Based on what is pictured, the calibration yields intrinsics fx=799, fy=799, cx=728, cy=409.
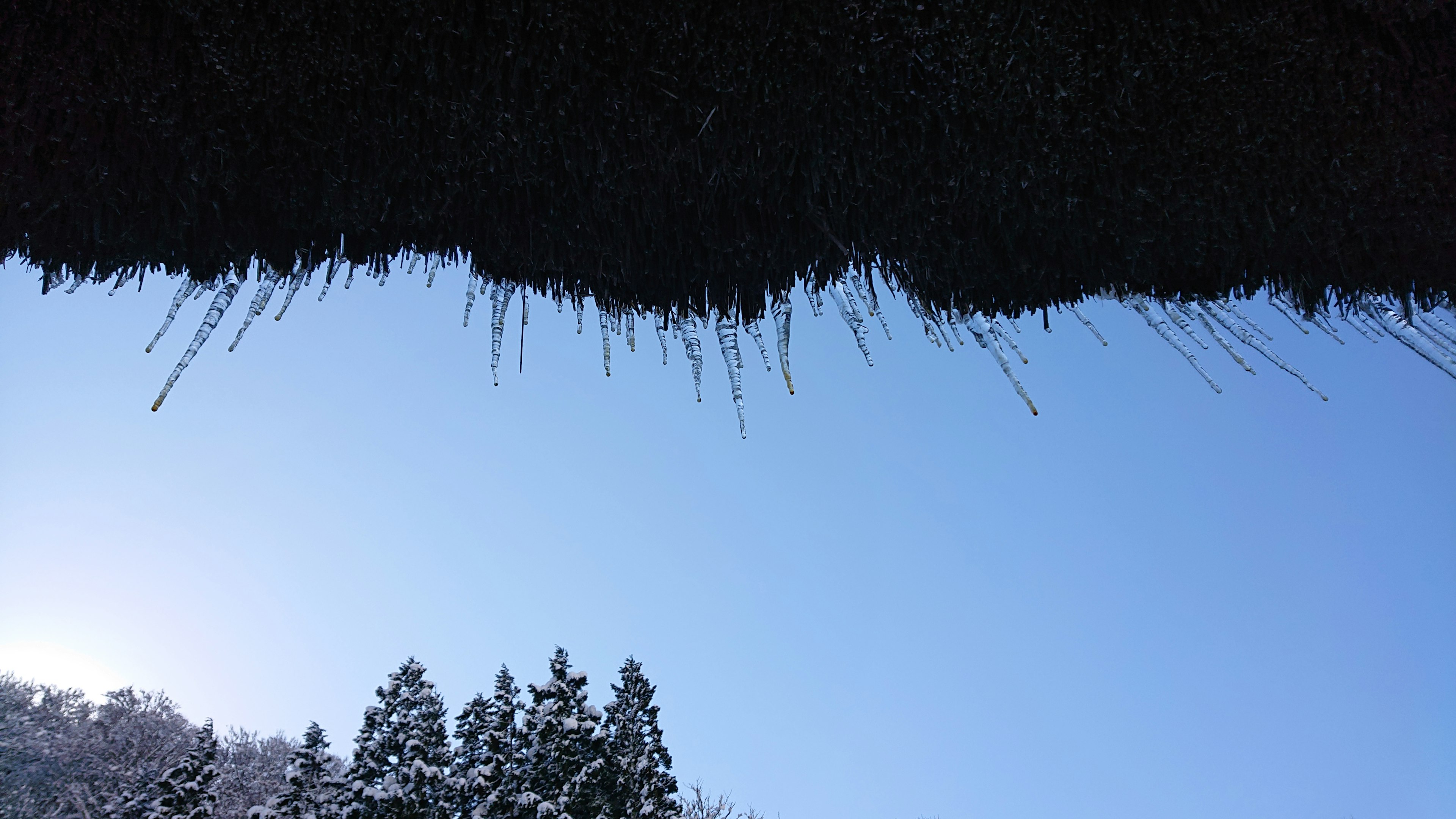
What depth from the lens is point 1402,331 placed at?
234 cm

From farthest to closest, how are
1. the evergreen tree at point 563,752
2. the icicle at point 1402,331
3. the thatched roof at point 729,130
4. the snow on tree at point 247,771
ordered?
the snow on tree at point 247,771 → the evergreen tree at point 563,752 → the icicle at point 1402,331 → the thatched roof at point 729,130

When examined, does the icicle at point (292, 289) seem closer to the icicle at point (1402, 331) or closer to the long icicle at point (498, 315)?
the long icicle at point (498, 315)

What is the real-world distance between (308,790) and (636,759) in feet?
19.6

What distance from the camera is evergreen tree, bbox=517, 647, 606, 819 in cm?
1396

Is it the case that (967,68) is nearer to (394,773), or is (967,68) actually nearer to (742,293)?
(742,293)

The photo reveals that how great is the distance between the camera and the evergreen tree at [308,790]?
46.5 feet

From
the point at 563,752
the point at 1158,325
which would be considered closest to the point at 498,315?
the point at 1158,325

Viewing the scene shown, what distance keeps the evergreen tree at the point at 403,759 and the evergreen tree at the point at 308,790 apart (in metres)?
0.62

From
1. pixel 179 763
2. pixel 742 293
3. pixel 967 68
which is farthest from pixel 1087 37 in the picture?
pixel 179 763

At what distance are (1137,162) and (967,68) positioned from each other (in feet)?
1.65

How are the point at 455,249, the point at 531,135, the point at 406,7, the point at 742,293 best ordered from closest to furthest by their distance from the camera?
the point at 406,7 → the point at 531,135 → the point at 455,249 → the point at 742,293

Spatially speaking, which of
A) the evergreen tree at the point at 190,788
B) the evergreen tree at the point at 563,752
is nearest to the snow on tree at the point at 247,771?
the evergreen tree at the point at 190,788

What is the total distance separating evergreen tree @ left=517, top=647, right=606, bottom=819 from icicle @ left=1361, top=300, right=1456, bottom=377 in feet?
45.9

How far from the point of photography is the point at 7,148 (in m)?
1.65
